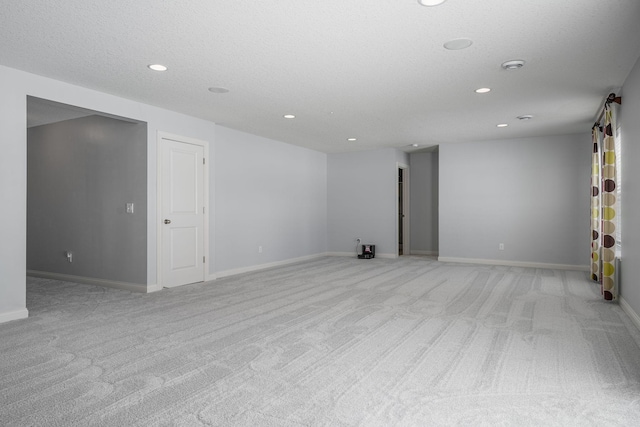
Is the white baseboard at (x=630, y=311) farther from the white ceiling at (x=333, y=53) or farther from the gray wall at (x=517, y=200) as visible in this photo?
the gray wall at (x=517, y=200)

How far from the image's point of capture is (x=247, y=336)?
3355mm

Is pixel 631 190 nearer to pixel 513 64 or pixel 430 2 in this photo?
pixel 513 64

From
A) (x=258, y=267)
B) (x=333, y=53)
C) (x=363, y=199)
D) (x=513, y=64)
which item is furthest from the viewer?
(x=363, y=199)

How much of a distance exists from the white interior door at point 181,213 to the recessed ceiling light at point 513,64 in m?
4.21

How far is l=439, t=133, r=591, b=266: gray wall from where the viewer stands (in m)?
7.40

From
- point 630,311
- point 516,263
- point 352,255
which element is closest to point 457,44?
point 630,311

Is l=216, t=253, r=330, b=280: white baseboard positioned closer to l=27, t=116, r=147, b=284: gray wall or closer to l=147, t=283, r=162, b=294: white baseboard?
l=147, t=283, r=162, b=294: white baseboard

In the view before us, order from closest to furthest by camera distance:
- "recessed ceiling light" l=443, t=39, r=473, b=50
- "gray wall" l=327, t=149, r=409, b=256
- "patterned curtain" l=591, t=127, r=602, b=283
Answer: "recessed ceiling light" l=443, t=39, r=473, b=50
"patterned curtain" l=591, t=127, r=602, b=283
"gray wall" l=327, t=149, r=409, b=256

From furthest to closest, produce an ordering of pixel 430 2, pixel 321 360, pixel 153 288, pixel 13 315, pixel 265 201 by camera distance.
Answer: pixel 265 201
pixel 153 288
pixel 13 315
pixel 321 360
pixel 430 2

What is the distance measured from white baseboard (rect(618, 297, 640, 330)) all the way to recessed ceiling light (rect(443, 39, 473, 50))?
282 cm

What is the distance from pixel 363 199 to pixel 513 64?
567 cm

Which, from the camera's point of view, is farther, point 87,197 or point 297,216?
point 297,216

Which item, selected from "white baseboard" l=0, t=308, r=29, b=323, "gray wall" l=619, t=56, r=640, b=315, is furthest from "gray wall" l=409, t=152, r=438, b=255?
"white baseboard" l=0, t=308, r=29, b=323

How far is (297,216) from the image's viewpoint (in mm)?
8648
